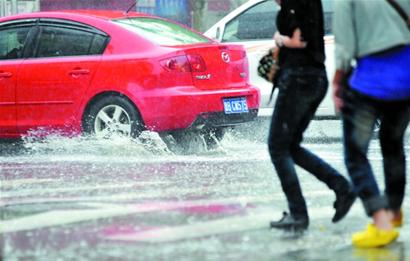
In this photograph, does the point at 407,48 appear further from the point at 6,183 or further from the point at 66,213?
the point at 6,183

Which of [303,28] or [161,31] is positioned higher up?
[303,28]

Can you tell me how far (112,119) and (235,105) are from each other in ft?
4.10

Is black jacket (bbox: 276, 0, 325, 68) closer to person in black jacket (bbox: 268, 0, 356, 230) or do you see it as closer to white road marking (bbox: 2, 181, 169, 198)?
person in black jacket (bbox: 268, 0, 356, 230)

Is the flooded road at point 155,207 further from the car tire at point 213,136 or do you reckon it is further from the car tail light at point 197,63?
the car tail light at point 197,63

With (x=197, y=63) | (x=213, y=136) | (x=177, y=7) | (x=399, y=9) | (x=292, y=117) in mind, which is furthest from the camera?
(x=177, y=7)

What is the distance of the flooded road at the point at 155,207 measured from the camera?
5.51 meters

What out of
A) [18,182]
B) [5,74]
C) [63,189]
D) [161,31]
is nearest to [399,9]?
[63,189]

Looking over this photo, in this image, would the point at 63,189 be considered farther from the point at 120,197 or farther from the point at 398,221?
the point at 398,221

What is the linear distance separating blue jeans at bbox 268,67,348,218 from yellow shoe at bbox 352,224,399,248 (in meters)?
0.53

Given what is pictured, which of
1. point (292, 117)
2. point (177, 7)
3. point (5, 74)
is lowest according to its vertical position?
point (177, 7)

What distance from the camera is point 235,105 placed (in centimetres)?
1090

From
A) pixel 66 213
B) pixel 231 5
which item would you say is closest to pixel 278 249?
pixel 66 213

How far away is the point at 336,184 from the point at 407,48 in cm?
104

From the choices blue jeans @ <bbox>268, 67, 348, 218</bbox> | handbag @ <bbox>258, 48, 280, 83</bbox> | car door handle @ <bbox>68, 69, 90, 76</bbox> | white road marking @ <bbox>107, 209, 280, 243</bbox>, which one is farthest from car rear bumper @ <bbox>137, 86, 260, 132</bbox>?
blue jeans @ <bbox>268, 67, 348, 218</bbox>
